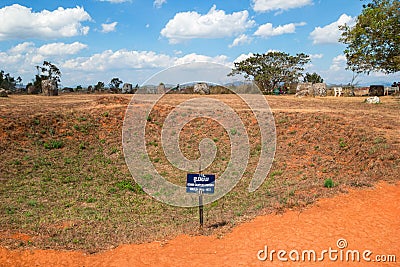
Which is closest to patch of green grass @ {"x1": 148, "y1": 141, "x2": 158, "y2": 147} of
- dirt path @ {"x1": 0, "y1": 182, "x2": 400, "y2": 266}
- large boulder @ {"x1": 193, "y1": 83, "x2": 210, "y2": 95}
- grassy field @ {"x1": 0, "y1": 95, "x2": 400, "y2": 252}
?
grassy field @ {"x1": 0, "y1": 95, "x2": 400, "y2": 252}

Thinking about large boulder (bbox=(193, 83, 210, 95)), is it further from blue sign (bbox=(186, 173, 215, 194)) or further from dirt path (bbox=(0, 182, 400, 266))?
blue sign (bbox=(186, 173, 215, 194))

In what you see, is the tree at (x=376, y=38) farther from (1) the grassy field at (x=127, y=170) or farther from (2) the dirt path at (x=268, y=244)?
(2) the dirt path at (x=268, y=244)

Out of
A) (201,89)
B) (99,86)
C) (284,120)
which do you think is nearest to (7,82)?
(99,86)

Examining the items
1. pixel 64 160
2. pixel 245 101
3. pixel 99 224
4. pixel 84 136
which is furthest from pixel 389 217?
pixel 245 101

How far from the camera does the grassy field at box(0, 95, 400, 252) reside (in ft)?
24.1

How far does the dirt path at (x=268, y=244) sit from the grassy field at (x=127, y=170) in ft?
1.23

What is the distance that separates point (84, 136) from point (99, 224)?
7363 mm

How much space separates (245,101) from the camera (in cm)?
2223

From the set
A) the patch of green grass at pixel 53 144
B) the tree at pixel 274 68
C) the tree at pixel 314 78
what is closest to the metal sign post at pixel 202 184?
the patch of green grass at pixel 53 144

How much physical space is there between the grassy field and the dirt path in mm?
376

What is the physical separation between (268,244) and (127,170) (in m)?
7.26

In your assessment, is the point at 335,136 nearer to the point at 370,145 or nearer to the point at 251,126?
the point at 370,145

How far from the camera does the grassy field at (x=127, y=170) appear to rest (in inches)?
289

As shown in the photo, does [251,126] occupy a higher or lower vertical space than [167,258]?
higher
